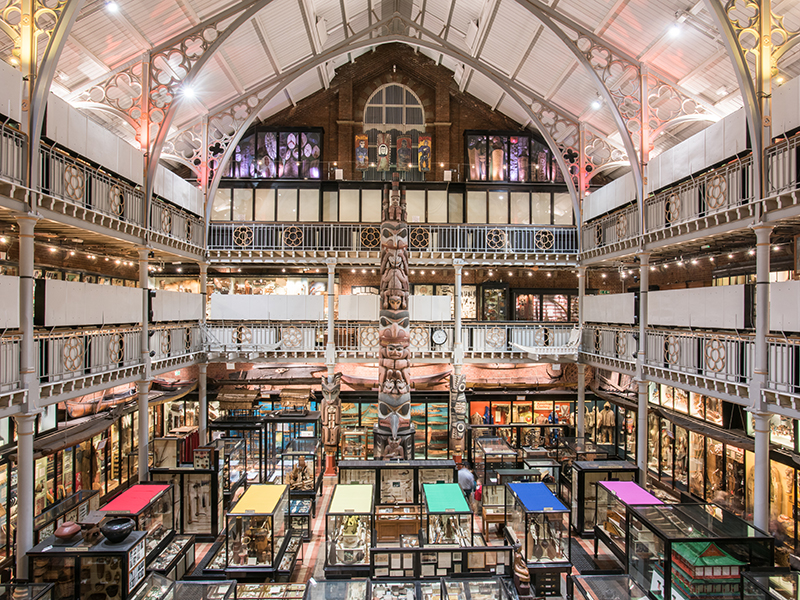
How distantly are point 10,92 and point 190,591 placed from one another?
1002 cm

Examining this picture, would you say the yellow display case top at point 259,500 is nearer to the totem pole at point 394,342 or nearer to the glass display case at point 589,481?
the totem pole at point 394,342

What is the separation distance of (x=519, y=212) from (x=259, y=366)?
575 inches

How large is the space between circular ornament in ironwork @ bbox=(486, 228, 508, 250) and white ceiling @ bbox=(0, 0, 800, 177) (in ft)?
18.1

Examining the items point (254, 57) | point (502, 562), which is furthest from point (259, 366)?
point (502, 562)

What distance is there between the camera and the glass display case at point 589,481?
43.5 feet

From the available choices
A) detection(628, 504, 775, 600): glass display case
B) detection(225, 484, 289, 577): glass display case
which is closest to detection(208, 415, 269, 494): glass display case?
detection(225, 484, 289, 577): glass display case

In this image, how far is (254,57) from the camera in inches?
802

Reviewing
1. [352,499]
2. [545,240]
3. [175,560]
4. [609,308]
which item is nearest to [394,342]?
[352,499]

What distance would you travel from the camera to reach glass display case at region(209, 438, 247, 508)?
16.0 m

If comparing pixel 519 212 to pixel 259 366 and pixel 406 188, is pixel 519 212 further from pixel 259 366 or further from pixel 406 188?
pixel 259 366

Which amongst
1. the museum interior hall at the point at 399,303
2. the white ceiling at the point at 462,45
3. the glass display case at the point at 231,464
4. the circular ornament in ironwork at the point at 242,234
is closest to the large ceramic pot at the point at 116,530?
the museum interior hall at the point at 399,303

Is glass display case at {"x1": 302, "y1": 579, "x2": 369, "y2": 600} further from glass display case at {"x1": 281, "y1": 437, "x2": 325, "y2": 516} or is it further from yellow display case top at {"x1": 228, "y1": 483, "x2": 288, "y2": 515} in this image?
glass display case at {"x1": 281, "y1": 437, "x2": 325, "y2": 516}

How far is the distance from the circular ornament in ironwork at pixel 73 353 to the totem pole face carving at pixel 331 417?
893cm

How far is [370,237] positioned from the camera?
69.8 feet
